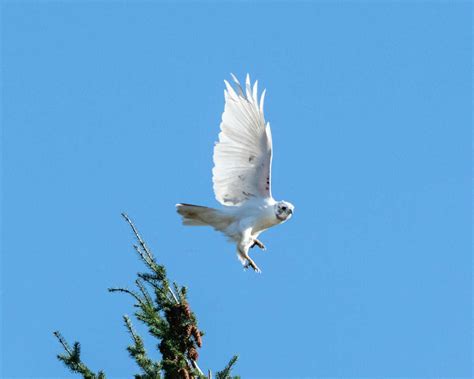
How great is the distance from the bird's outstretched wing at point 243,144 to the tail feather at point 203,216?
1.34 ft

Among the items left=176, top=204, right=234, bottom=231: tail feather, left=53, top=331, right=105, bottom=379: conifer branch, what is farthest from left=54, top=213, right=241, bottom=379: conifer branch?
left=176, top=204, right=234, bottom=231: tail feather

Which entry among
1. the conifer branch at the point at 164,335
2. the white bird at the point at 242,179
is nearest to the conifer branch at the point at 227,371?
the conifer branch at the point at 164,335

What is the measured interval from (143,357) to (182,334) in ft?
1.23

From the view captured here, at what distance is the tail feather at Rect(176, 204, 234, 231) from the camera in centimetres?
1139

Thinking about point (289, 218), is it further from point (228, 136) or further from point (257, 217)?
point (228, 136)

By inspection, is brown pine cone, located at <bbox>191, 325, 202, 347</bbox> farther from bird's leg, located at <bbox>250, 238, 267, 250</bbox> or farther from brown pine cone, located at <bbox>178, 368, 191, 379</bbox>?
bird's leg, located at <bbox>250, 238, 267, 250</bbox>

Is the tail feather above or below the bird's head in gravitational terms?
below

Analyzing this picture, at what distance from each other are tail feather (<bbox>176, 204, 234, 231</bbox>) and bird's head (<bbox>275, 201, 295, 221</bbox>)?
1.83ft

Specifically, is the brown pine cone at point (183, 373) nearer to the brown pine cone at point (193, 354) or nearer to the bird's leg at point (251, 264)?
the brown pine cone at point (193, 354)

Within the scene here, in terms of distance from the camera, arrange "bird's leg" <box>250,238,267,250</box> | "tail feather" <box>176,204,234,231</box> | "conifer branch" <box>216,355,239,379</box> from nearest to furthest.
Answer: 1. "conifer branch" <box>216,355,239,379</box>
2. "tail feather" <box>176,204,234,231</box>
3. "bird's leg" <box>250,238,267,250</box>

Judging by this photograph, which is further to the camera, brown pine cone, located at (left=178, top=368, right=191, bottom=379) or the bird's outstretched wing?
the bird's outstretched wing

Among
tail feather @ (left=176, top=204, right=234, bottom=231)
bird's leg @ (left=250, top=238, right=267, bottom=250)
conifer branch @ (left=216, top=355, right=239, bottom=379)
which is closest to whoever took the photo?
conifer branch @ (left=216, top=355, right=239, bottom=379)

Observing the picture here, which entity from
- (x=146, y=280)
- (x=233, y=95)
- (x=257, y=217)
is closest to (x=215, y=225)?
(x=257, y=217)

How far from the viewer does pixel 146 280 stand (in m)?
7.92
